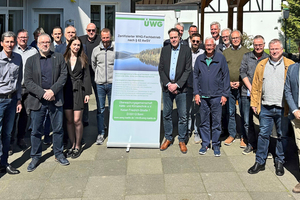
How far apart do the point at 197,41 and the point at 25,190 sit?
3.45m

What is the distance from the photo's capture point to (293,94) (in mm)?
4473

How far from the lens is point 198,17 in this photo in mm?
33375

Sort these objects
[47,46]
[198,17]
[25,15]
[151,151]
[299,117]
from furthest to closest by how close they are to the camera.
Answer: [198,17], [25,15], [151,151], [47,46], [299,117]

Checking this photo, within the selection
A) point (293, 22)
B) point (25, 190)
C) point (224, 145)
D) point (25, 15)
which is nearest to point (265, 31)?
point (293, 22)

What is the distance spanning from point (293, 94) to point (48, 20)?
10517 millimetres

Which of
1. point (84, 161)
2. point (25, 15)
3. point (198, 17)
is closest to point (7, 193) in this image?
point (84, 161)

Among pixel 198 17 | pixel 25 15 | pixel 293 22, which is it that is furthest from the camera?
pixel 293 22

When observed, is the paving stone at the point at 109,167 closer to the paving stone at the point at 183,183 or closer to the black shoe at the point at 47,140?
the paving stone at the point at 183,183

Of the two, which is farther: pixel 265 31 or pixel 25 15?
pixel 265 31

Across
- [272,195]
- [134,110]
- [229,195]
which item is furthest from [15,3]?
[272,195]

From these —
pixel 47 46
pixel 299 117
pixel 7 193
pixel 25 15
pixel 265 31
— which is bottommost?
pixel 7 193

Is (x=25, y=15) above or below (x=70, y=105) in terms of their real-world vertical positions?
above

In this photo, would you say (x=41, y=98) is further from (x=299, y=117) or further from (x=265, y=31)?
(x=265, y=31)

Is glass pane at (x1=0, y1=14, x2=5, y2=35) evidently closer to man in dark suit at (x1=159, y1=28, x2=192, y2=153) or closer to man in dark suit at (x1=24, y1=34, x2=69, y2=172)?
man in dark suit at (x1=24, y1=34, x2=69, y2=172)
